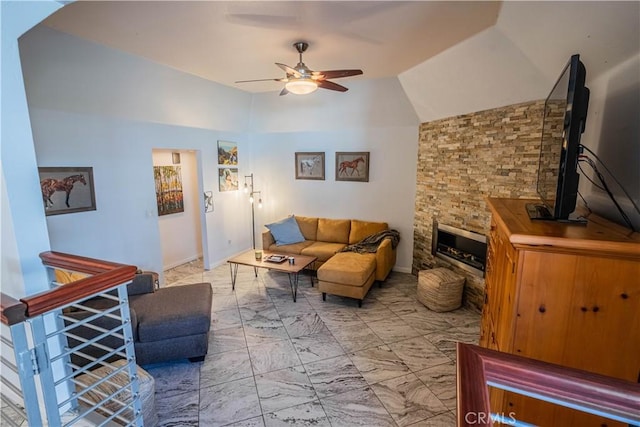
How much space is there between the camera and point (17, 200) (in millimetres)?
1471

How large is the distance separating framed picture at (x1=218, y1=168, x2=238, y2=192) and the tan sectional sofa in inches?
46.2

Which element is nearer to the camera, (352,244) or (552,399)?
(552,399)

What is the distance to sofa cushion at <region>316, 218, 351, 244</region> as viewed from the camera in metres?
5.28

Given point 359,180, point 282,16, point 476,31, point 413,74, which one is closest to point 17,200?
point 282,16

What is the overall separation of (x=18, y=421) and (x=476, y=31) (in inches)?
164

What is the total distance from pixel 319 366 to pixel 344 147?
11.9 ft

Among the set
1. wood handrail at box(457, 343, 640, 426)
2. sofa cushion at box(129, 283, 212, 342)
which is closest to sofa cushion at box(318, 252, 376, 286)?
sofa cushion at box(129, 283, 212, 342)

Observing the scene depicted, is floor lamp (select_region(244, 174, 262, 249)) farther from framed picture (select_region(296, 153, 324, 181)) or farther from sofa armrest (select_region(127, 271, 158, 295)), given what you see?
sofa armrest (select_region(127, 271, 158, 295))

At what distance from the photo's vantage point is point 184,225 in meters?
5.55

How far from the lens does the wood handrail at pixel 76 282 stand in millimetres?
1081

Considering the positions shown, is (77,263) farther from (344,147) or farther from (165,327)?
(344,147)

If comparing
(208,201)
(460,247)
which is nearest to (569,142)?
(460,247)

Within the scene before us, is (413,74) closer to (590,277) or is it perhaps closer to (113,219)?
(590,277)

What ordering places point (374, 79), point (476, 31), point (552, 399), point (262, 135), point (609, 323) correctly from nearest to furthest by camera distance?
point (552, 399)
point (609, 323)
point (476, 31)
point (374, 79)
point (262, 135)
